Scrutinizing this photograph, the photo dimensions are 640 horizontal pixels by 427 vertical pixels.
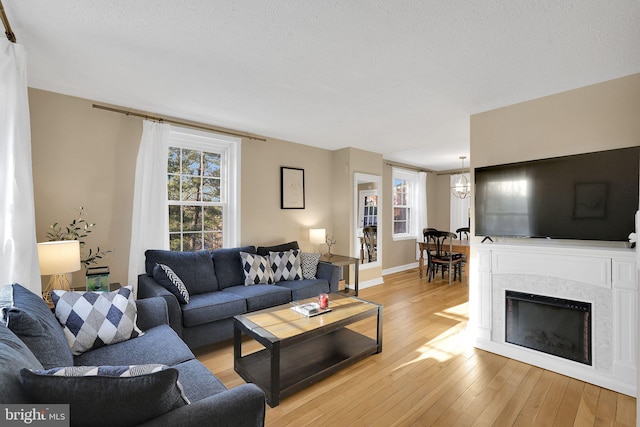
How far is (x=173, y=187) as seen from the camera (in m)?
3.62

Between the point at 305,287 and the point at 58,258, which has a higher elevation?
the point at 58,258

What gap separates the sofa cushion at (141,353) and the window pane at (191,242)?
73.2 inches

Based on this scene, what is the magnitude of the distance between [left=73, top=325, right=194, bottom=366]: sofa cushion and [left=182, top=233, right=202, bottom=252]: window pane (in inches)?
73.2

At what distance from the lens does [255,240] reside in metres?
4.21

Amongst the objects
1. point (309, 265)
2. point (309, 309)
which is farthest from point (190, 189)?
point (309, 309)

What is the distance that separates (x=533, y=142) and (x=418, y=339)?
224 centimetres

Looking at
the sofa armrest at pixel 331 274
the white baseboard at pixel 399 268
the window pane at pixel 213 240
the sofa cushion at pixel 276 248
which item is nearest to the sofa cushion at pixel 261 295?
the sofa cushion at pixel 276 248

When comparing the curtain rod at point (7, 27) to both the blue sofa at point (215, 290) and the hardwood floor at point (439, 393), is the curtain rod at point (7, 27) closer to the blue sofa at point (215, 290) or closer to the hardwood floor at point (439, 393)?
the blue sofa at point (215, 290)

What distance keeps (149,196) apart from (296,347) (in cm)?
222

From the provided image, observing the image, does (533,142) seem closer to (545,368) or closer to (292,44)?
(545,368)

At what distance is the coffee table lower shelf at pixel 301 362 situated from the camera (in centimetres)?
207

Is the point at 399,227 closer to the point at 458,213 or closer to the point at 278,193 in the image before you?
the point at 458,213

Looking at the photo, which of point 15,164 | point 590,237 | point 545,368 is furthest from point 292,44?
point 545,368

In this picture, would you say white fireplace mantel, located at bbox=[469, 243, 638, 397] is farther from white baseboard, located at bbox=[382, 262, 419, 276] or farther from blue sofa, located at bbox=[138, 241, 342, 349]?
white baseboard, located at bbox=[382, 262, 419, 276]
